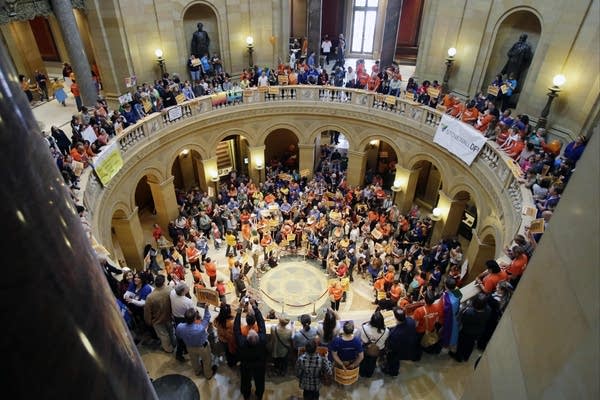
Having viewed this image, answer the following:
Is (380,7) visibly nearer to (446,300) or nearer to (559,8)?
(559,8)

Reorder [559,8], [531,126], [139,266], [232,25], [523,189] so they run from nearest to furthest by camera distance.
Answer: [523,189]
[559,8]
[531,126]
[139,266]
[232,25]

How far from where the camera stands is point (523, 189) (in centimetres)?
1170

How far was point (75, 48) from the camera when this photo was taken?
15.6 m

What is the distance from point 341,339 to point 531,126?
13.1 meters

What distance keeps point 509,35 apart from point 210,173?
14638 mm

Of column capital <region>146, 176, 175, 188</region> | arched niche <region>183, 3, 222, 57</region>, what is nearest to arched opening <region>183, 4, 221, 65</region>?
arched niche <region>183, 3, 222, 57</region>

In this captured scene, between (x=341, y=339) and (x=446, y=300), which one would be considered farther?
(x=446, y=300)

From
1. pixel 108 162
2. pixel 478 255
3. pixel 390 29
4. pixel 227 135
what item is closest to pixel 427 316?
pixel 478 255

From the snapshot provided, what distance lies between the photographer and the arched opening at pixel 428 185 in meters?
21.5

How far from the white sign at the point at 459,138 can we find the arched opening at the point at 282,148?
9.82 meters

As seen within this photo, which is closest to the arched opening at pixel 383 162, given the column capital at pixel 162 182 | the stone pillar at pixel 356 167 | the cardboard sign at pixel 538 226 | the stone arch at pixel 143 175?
the stone pillar at pixel 356 167

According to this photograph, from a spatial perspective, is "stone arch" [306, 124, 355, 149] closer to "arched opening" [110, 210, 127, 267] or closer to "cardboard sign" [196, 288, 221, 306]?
"arched opening" [110, 210, 127, 267]

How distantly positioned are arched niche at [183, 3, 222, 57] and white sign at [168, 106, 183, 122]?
435cm

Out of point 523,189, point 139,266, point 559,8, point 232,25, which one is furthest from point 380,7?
point 139,266
